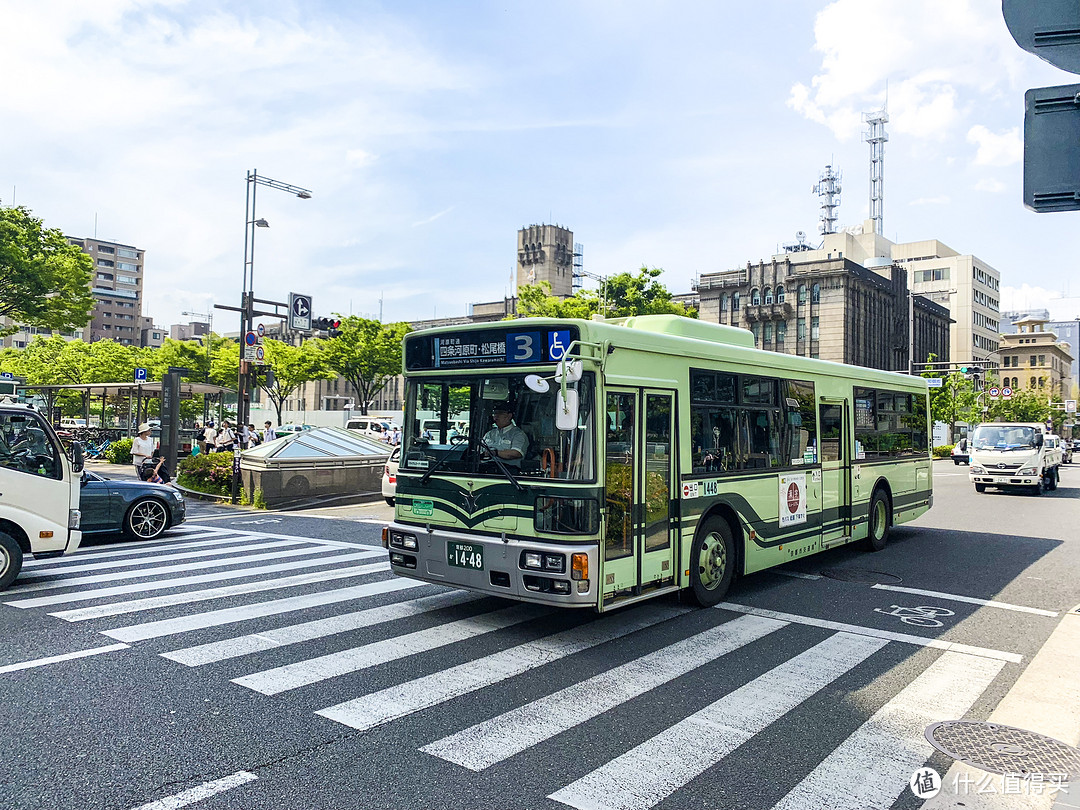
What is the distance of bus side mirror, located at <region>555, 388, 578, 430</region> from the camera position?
246 inches

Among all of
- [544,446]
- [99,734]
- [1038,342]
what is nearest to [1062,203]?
[544,446]

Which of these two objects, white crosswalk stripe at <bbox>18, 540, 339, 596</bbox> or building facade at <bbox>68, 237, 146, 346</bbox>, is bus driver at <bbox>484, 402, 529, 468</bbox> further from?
building facade at <bbox>68, 237, 146, 346</bbox>

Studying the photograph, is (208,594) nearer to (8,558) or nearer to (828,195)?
(8,558)

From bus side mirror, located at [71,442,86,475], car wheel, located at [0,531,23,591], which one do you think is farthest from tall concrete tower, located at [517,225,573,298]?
car wheel, located at [0,531,23,591]

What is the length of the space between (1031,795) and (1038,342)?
15512cm

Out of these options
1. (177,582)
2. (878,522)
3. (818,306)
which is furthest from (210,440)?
(818,306)

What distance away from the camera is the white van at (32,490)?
339 inches

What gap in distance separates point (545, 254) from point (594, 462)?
12427 centimetres

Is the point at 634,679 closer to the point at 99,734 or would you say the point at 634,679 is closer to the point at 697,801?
the point at 697,801

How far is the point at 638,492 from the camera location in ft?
23.6

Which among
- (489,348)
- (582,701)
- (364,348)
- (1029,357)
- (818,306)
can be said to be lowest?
(582,701)

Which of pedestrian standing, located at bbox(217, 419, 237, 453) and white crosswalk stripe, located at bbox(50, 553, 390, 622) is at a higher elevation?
pedestrian standing, located at bbox(217, 419, 237, 453)

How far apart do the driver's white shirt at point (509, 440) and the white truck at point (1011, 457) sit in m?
22.1

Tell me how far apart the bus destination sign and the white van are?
4120 millimetres
